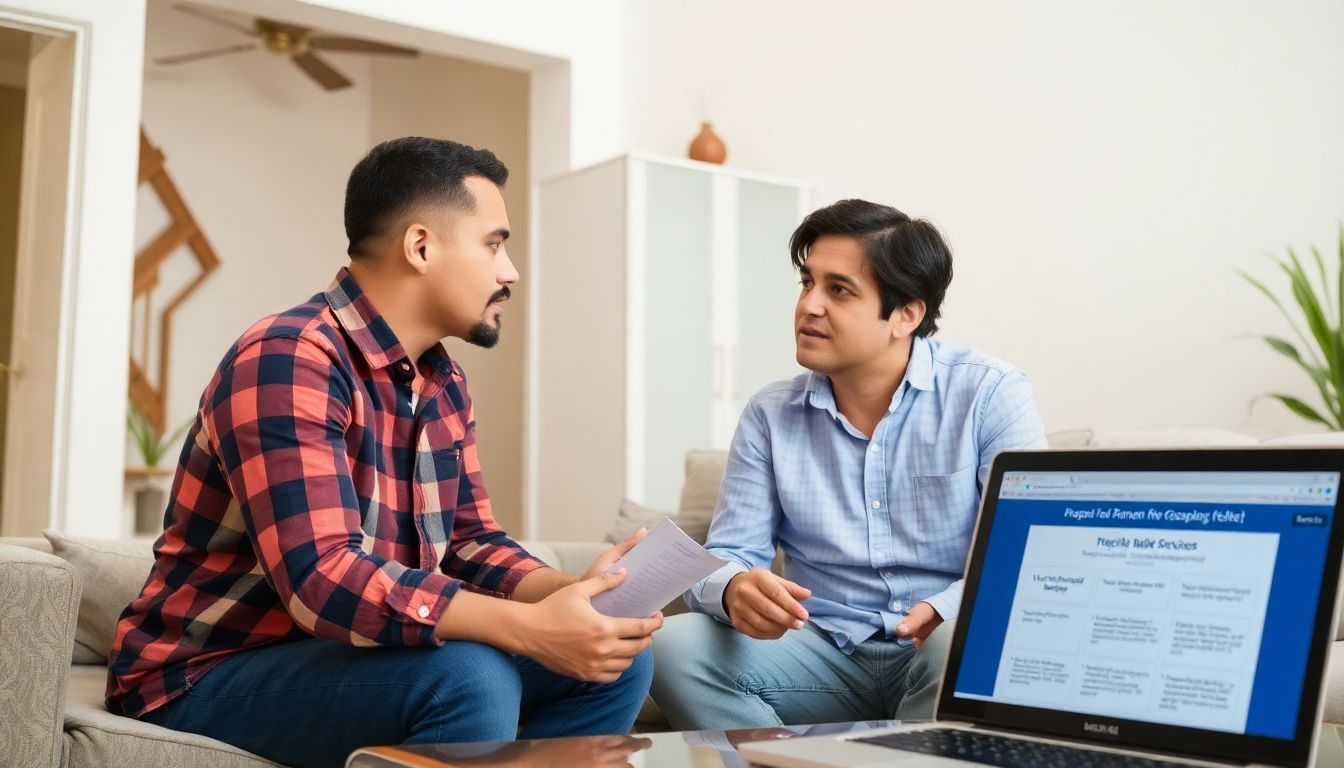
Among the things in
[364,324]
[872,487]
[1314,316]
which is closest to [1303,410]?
[1314,316]

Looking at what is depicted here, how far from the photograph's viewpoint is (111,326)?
4.21 meters

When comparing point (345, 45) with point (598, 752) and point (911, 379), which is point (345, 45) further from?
point (598, 752)

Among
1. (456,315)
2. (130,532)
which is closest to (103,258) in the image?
(130,532)

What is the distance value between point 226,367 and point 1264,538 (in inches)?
43.9

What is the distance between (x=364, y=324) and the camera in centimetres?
164

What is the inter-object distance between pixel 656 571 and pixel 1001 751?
49 cm

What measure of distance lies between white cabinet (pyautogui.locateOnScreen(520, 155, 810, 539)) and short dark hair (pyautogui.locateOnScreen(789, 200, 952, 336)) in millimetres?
2523

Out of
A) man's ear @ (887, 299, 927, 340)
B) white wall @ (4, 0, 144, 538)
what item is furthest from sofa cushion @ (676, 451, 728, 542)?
white wall @ (4, 0, 144, 538)

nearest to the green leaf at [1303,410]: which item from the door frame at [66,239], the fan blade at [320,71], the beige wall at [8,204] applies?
the door frame at [66,239]

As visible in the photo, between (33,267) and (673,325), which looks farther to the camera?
(673,325)

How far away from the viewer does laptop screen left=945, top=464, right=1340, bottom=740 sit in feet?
3.25

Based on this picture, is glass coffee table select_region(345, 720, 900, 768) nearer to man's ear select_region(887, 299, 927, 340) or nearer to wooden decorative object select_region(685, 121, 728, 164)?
man's ear select_region(887, 299, 927, 340)

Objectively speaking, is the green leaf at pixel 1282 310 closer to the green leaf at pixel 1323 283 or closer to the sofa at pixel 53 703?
the green leaf at pixel 1323 283

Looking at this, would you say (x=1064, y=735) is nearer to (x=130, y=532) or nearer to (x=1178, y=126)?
(x=1178, y=126)
